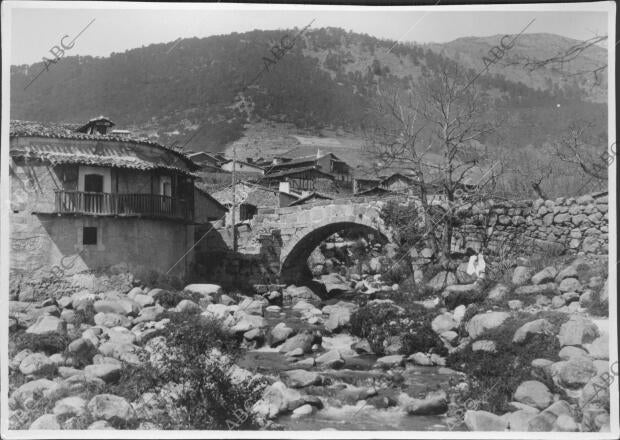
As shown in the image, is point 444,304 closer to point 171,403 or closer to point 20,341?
point 171,403

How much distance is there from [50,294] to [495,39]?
5138 mm

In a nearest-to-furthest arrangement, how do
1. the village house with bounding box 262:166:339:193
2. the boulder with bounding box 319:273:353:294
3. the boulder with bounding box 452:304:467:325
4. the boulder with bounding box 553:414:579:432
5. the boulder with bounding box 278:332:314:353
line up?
1. the boulder with bounding box 553:414:579:432
2. the boulder with bounding box 452:304:467:325
3. the boulder with bounding box 278:332:314:353
4. the village house with bounding box 262:166:339:193
5. the boulder with bounding box 319:273:353:294

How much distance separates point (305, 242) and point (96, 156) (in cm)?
414

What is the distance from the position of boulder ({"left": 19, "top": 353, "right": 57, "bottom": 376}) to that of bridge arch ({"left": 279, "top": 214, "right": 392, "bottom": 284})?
16.1ft

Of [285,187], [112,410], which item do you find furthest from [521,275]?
[112,410]

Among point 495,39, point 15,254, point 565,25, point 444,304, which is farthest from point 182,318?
point 565,25

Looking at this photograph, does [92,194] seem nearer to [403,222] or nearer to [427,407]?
[403,222]

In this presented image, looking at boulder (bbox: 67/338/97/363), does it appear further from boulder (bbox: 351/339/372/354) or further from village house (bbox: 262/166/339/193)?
village house (bbox: 262/166/339/193)

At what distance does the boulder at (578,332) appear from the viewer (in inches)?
213

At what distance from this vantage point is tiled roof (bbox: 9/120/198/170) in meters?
5.94

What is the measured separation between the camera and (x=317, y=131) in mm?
6703

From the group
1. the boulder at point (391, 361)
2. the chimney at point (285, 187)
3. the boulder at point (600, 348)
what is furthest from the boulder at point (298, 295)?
the boulder at point (600, 348)

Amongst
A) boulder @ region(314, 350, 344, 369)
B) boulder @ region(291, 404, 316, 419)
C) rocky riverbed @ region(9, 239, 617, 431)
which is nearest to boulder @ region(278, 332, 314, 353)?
rocky riverbed @ region(9, 239, 617, 431)

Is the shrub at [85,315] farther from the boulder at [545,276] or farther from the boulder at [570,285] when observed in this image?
the boulder at [570,285]
